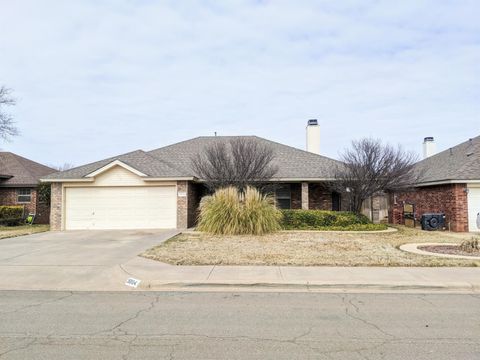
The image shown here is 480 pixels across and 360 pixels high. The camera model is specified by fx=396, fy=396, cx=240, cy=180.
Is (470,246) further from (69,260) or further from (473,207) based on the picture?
(69,260)

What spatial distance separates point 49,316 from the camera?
5.91m

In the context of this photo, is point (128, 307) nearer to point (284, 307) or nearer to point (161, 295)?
point (161, 295)

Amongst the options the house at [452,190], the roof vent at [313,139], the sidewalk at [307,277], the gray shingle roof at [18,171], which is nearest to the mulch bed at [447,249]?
the sidewalk at [307,277]

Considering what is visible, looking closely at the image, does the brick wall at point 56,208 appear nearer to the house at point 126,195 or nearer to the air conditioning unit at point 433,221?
the house at point 126,195

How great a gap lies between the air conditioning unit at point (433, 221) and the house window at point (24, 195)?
23808mm

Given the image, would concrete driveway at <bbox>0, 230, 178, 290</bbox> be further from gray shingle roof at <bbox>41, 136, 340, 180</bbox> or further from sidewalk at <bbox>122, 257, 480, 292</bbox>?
gray shingle roof at <bbox>41, 136, 340, 180</bbox>

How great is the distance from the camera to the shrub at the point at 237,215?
16.1 m

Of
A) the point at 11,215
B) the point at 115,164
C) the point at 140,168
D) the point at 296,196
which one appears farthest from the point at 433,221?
the point at 11,215

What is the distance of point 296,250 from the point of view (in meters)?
11.9

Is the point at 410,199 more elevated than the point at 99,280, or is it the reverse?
the point at 410,199

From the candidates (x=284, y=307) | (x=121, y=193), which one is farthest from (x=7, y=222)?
(x=284, y=307)

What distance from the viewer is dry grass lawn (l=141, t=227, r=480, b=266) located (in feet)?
32.6

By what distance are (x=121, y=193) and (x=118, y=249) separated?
7891mm

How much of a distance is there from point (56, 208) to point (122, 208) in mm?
3295
